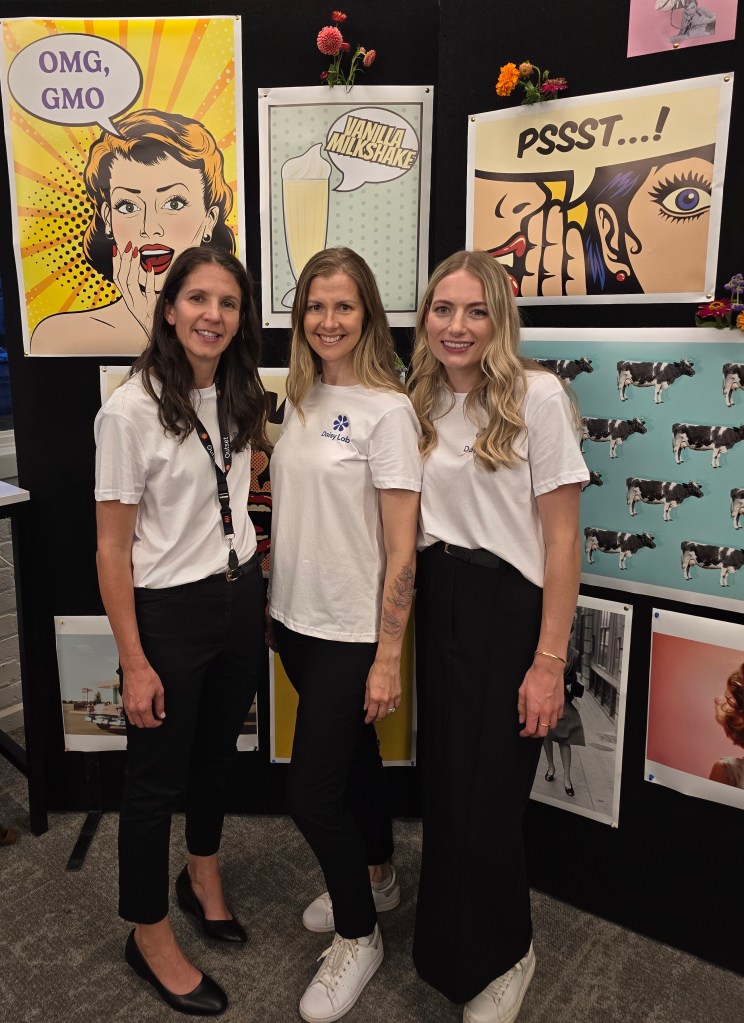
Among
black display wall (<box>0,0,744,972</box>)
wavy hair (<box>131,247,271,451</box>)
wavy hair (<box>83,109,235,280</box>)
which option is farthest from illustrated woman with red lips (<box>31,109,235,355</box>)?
wavy hair (<box>131,247,271,451</box>)

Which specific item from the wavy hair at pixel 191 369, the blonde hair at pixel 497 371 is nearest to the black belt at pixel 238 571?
the wavy hair at pixel 191 369

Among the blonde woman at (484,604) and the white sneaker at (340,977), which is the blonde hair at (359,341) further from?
the white sneaker at (340,977)

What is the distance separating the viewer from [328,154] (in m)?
2.07

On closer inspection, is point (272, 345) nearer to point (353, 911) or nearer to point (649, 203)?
point (649, 203)

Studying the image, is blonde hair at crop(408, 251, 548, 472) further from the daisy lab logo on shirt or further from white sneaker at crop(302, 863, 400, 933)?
white sneaker at crop(302, 863, 400, 933)

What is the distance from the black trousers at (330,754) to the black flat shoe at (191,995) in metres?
0.32

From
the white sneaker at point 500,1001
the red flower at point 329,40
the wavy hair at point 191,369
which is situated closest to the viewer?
the wavy hair at point 191,369

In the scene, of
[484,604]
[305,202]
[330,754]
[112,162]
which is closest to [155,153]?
[112,162]

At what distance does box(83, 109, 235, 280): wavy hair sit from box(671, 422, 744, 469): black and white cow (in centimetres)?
126

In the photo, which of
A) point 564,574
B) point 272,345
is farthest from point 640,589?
point 272,345

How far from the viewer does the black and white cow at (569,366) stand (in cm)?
186

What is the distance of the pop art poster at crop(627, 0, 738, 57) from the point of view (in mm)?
1580

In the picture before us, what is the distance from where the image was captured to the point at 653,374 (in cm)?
179

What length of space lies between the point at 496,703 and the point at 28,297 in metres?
1.67
